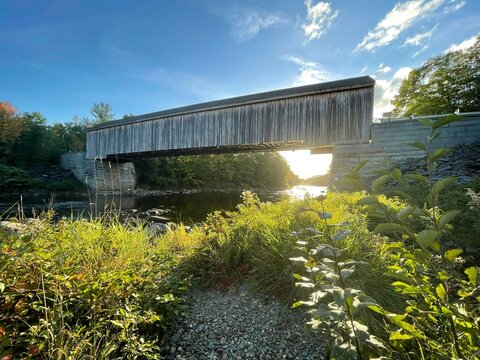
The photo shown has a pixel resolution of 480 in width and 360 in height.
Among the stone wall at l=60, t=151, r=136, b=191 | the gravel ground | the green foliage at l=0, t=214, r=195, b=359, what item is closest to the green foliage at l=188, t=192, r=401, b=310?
the gravel ground

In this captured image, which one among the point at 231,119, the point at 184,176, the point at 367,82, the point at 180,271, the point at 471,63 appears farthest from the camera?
the point at 184,176

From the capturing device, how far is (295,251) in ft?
7.19

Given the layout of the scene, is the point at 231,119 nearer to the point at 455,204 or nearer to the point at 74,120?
the point at 455,204

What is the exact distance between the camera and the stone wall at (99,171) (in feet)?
69.1

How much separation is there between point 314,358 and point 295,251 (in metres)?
0.85

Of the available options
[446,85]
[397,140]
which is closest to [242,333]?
[397,140]

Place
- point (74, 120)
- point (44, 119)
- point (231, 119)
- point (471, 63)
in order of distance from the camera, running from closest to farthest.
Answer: point (231, 119) < point (471, 63) < point (44, 119) < point (74, 120)

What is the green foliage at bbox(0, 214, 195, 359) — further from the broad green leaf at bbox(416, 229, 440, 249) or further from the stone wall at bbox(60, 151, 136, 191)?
the stone wall at bbox(60, 151, 136, 191)

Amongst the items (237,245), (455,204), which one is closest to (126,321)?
(237,245)

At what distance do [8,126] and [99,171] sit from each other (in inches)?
537

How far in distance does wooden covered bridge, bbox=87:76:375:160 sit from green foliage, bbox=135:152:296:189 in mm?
11794

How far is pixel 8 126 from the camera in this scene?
24594 mm

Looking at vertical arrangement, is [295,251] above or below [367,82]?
below

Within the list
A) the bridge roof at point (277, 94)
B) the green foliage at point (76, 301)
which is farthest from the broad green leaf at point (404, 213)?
the bridge roof at point (277, 94)
